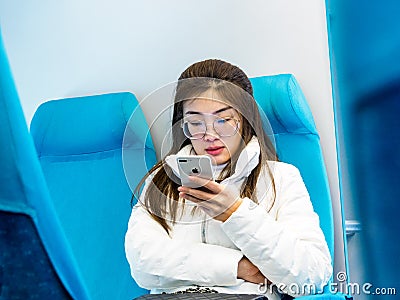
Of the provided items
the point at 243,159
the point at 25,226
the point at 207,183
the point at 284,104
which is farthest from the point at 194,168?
the point at 25,226

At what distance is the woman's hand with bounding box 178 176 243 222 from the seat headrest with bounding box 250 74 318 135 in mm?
447

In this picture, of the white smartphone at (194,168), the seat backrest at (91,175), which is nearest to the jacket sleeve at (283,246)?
the white smartphone at (194,168)

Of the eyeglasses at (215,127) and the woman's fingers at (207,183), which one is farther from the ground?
the eyeglasses at (215,127)

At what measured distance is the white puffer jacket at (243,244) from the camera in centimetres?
108

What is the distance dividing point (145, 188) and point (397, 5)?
955 millimetres

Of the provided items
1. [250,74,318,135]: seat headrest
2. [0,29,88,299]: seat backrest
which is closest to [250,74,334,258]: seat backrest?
[250,74,318,135]: seat headrest

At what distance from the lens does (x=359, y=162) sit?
40 centimetres

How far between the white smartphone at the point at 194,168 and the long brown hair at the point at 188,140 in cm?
7

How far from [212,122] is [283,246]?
0.29 meters

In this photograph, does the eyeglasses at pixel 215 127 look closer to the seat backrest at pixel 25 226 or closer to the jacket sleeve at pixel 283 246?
the jacket sleeve at pixel 283 246

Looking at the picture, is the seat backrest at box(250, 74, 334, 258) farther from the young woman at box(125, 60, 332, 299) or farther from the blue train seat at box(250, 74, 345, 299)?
the young woman at box(125, 60, 332, 299)

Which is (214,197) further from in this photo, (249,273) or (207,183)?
(249,273)

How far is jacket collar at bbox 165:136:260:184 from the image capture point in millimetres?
1105

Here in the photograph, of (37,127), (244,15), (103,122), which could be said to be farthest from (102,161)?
(244,15)
